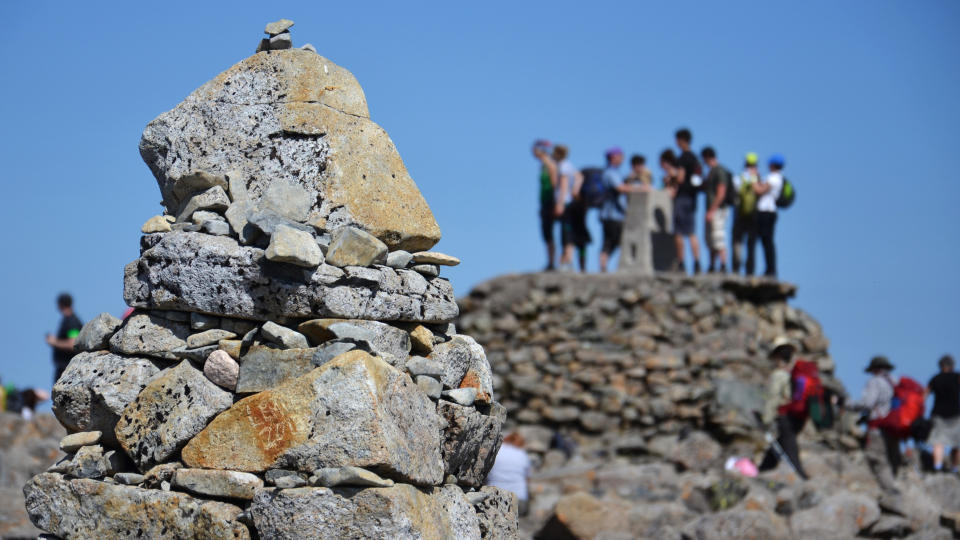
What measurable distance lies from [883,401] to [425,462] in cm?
1018

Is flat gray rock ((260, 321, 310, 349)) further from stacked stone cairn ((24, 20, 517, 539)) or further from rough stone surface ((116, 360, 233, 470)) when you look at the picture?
rough stone surface ((116, 360, 233, 470))

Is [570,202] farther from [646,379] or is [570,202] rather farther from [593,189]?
[646,379]

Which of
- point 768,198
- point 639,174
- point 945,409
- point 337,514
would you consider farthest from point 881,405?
point 337,514

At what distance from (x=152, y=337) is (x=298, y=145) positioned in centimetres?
97

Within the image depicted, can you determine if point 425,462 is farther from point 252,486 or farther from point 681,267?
point 681,267

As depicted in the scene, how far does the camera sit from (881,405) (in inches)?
514

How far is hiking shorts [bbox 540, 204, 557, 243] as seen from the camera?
17078 mm

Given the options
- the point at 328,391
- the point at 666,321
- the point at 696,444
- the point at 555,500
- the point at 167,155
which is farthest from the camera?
the point at 666,321

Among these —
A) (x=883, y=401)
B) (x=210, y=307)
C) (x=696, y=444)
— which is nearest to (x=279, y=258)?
(x=210, y=307)

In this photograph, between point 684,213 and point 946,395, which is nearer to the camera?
point 946,395

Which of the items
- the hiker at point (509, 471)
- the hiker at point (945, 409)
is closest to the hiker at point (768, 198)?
the hiker at point (945, 409)

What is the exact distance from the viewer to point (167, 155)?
188 inches

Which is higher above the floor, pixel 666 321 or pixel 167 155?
pixel 167 155

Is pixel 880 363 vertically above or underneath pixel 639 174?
underneath
